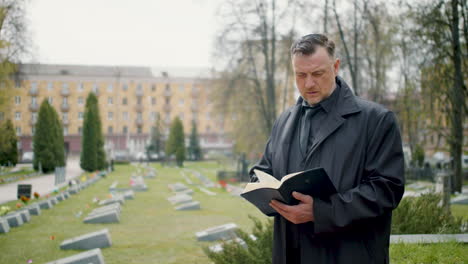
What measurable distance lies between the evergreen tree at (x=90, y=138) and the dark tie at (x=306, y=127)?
3830cm

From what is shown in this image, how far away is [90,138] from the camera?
4041 cm

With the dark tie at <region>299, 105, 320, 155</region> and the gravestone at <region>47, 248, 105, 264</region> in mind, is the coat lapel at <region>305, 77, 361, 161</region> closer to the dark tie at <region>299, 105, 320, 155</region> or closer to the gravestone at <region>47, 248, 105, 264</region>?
the dark tie at <region>299, 105, 320, 155</region>

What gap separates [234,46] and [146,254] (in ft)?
48.1

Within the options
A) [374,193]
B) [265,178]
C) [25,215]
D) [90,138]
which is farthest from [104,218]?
[90,138]

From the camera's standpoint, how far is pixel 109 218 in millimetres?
12859

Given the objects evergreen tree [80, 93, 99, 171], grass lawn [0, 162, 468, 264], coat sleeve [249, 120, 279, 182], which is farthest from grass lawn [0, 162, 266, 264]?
evergreen tree [80, 93, 99, 171]

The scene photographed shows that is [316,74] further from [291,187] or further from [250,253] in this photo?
[250,253]

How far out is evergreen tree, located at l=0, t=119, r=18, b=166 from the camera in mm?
24553

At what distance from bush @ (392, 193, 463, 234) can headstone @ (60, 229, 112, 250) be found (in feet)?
18.3

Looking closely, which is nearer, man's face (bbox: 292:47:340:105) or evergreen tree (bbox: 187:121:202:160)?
man's face (bbox: 292:47:340:105)

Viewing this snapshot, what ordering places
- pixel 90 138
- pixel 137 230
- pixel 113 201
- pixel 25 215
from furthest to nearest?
pixel 90 138, pixel 113 201, pixel 25 215, pixel 137 230

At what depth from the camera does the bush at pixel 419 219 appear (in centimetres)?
600

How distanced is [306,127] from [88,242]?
730 centimetres

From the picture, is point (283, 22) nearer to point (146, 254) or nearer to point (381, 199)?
point (146, 254)
